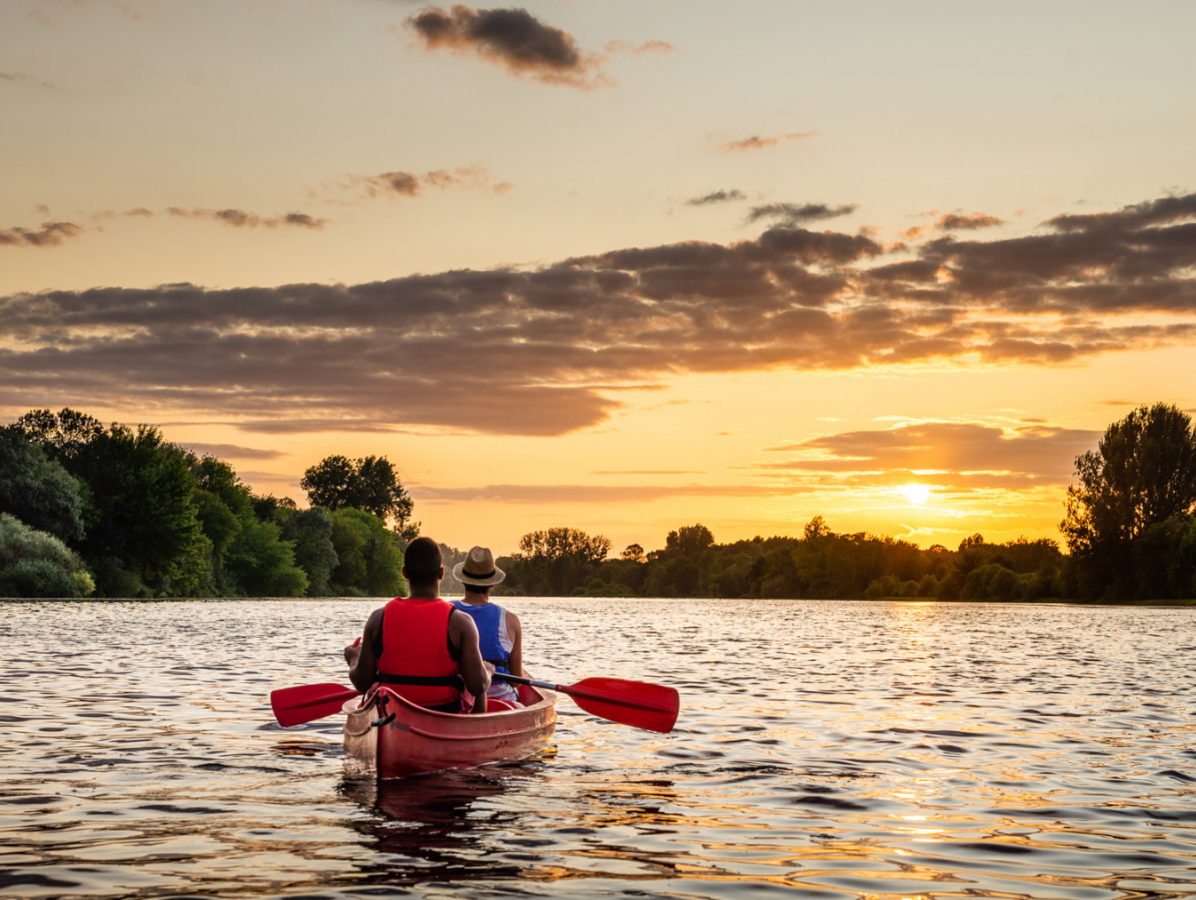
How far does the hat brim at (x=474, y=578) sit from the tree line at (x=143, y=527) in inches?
2474

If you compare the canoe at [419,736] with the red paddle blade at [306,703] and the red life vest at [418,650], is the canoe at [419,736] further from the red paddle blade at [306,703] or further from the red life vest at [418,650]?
the red paddle blade at [306,703]

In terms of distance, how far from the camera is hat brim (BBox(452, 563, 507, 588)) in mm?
13078

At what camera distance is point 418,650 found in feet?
37.3

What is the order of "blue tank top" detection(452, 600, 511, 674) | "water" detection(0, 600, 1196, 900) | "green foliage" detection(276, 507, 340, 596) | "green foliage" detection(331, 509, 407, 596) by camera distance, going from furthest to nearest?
1. "green foliage" detection(331, 509, 407, 596)
2. "green foliage" detection(276, 507, 340, 596)
3. "blue tank top" detection(452, 600, 511, 674)
4. "water" detection(0, 600, 1196, 900)

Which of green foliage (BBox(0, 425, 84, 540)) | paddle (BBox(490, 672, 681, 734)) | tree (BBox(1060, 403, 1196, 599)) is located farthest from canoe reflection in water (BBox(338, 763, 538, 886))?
tree (BBox(1060, 403, 1196, 599))

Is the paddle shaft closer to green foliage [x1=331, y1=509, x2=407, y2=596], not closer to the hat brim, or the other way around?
the hat brim

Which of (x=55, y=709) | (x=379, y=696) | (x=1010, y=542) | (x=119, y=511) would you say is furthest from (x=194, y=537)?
(x=1010, y=542)

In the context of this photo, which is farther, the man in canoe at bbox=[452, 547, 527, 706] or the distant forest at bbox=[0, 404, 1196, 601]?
the distant forest at bbox=[0, 404, 1196, 601]

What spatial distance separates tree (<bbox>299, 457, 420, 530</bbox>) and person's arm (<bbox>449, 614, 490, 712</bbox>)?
158080 mm

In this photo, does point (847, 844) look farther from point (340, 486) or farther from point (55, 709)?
point (340, 486)

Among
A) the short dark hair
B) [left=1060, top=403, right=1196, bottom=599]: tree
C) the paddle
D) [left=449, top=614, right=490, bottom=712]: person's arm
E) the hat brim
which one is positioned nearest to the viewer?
the short dark hair

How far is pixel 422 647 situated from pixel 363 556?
133m

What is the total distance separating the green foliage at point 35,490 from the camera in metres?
76.2

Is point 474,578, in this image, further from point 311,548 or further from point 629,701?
point 311,548
